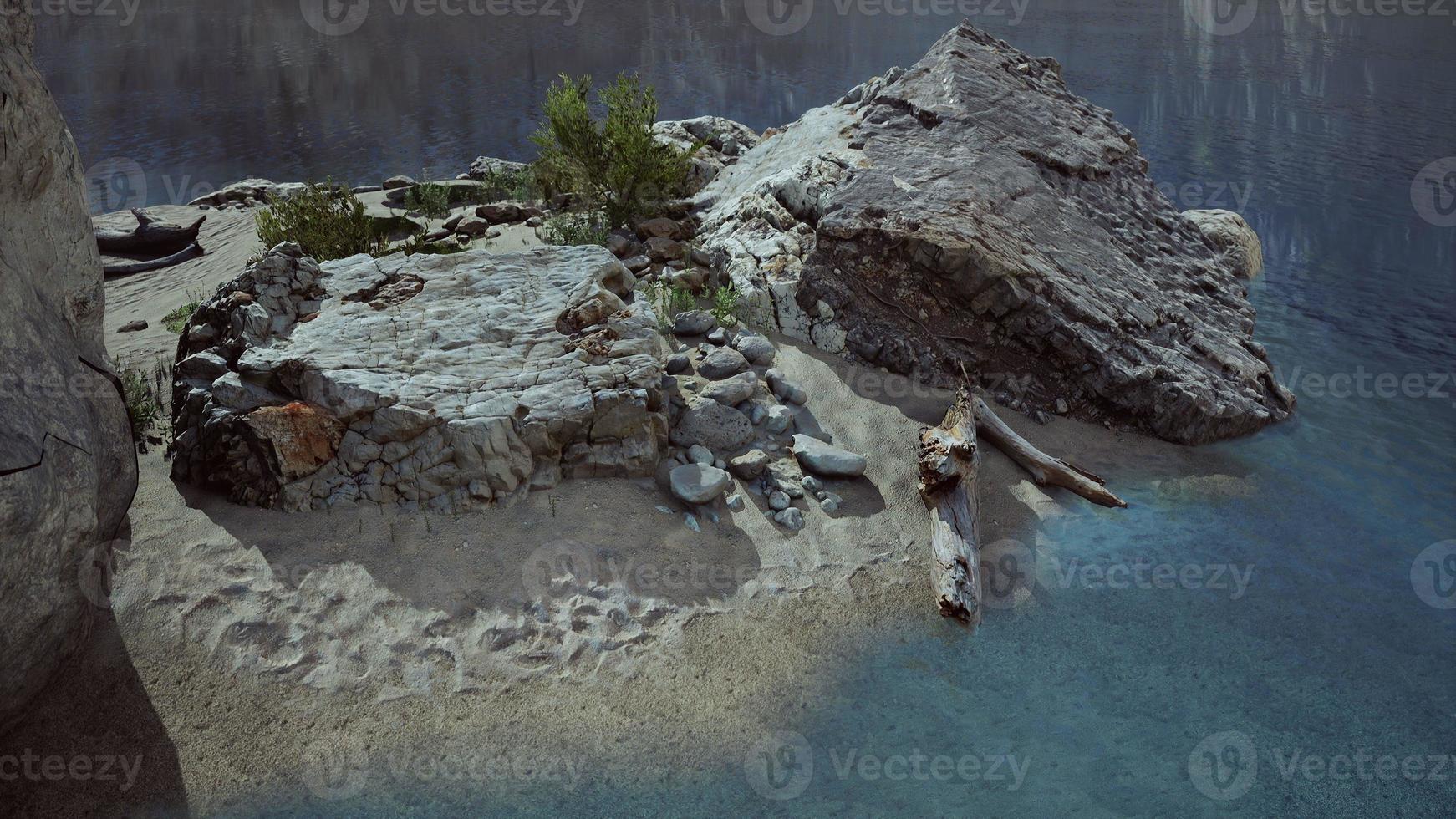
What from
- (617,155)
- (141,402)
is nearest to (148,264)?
(141,402)

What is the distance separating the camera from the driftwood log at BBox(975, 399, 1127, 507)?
830cm

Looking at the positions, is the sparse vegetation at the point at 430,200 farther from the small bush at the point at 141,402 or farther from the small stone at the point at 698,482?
the small stone at the point at 698,482

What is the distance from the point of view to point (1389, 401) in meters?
10.7

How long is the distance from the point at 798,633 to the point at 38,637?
4.76 metres

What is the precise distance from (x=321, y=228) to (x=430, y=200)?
3091mm

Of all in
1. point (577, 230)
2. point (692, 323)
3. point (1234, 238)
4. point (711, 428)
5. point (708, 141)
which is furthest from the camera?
point (708, 141)

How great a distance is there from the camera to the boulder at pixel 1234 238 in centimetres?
1395

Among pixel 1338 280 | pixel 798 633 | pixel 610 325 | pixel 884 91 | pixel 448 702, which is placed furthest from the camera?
pixel 1338 280

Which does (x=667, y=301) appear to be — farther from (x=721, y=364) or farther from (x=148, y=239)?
(x=148, y=239)

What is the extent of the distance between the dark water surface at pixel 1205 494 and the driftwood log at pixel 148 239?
6797mm

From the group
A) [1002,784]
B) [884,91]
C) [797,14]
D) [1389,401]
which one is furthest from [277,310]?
[797,14]

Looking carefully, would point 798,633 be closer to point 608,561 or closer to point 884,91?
point 608,561

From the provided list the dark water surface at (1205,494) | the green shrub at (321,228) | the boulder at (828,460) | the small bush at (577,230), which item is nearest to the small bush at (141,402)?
the green shrub at (321,228)

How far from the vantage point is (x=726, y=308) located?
9836 millimetres
